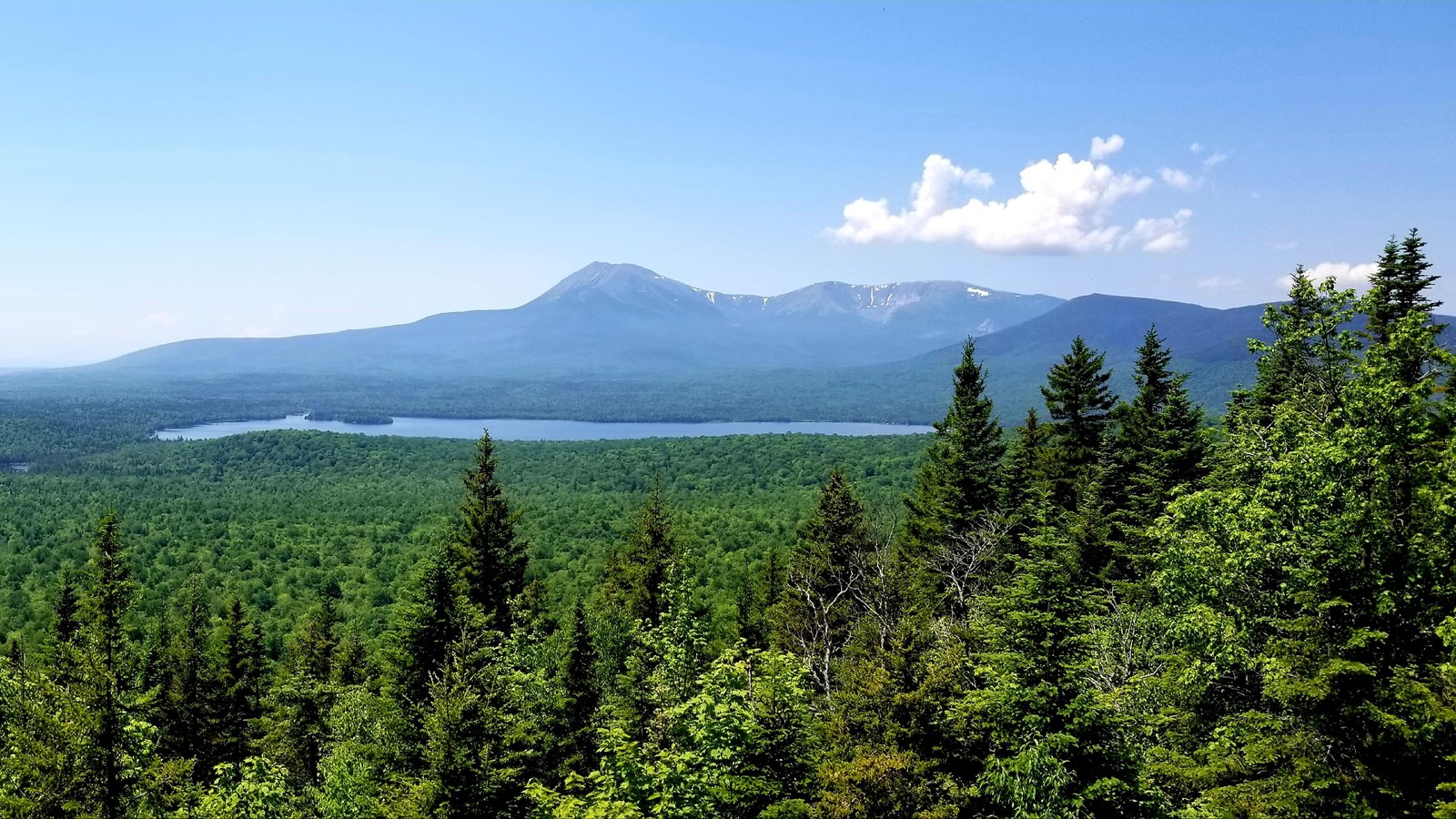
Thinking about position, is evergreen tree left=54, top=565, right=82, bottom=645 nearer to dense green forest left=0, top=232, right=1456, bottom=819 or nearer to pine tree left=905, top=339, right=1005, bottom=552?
dense green forest left=0, top=232, right=1456, bottom=819

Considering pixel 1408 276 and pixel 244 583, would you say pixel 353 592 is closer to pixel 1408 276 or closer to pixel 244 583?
pixel 244 583

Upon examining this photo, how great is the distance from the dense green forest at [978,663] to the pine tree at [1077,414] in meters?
0.17

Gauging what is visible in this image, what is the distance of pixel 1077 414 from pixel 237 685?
3532cm

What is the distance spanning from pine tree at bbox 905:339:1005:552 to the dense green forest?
0.38ft

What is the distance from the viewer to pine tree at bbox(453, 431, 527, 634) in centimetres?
2576

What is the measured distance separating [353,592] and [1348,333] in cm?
5902

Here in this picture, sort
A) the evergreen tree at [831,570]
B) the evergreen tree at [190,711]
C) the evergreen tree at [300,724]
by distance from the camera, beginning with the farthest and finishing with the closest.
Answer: the evergreen tree at [190,711]
the evergreen tree at [300,724]
the evergreen tree at [831,570]

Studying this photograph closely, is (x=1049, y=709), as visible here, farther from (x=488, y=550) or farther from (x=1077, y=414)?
(x=1077, y=414)

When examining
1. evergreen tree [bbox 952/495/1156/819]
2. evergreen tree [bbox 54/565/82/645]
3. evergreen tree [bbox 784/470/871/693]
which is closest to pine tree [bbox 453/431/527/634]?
evergreen tree [bbox 784/470/871/693]

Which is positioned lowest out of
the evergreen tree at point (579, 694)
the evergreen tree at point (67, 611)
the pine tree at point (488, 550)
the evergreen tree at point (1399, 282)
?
the evergreen tree at point (579, 694)

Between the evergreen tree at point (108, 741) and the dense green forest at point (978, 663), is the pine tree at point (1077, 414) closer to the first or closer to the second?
the dense green forest at point (978, 663)

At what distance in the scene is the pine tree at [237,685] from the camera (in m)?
29.7

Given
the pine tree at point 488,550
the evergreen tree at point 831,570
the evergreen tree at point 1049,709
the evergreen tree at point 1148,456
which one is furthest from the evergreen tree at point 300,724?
the evergreen tree at point 1148,456

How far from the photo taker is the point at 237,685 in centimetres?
3030
